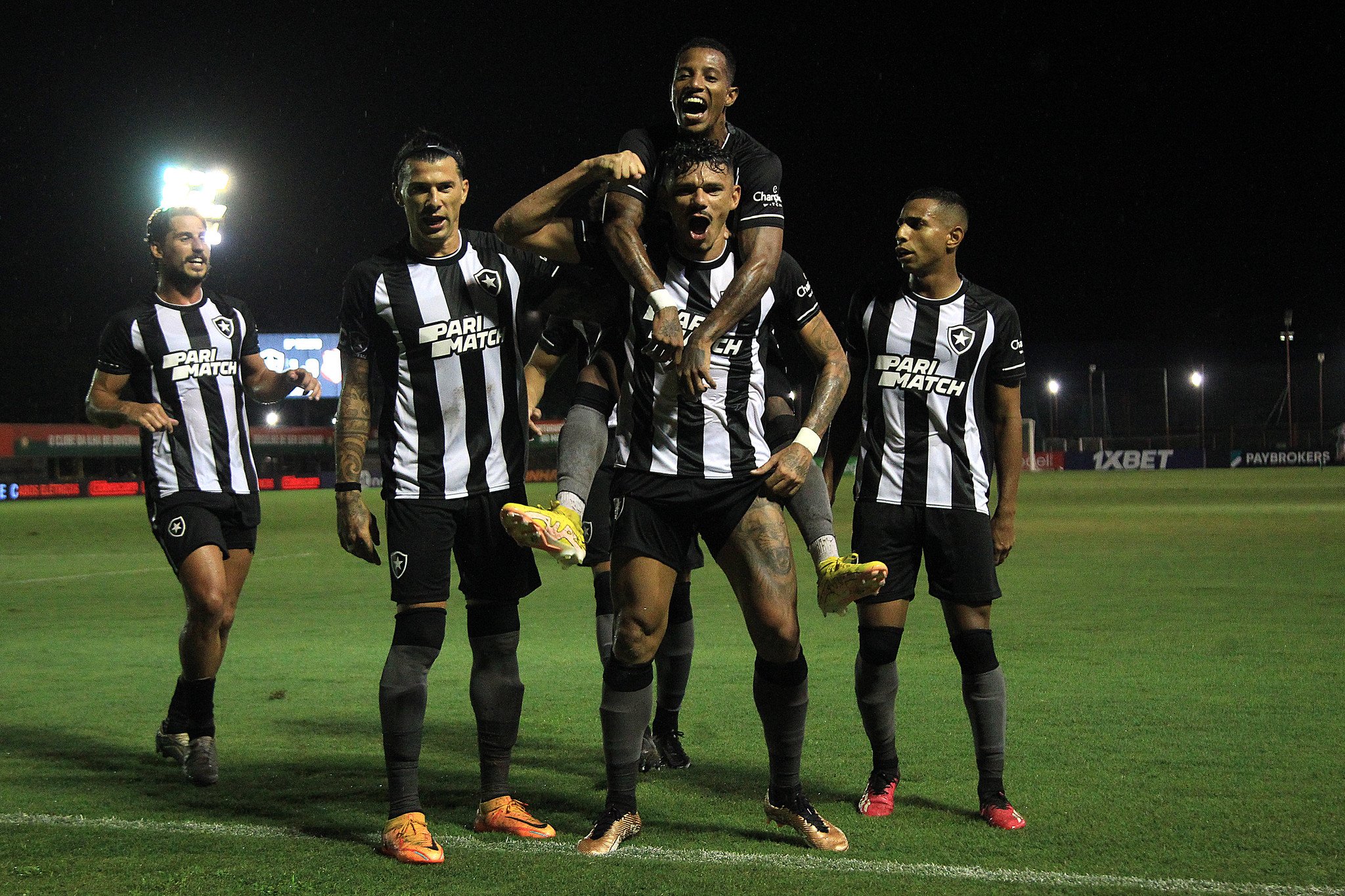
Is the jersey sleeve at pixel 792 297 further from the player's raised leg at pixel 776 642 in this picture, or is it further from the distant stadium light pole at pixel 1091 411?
the distant stadium light pole at pixel 1091 411

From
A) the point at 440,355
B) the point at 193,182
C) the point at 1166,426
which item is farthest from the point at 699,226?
the point at 1166,426

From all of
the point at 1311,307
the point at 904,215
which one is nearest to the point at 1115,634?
the point at 904,215

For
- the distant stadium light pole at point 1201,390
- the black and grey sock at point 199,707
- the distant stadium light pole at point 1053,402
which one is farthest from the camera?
the distant stadium light pole at point 1053,402

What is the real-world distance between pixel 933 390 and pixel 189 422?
3437 mm

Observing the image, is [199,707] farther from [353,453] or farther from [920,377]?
[920,377]

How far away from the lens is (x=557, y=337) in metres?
5.75

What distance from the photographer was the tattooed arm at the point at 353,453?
4676mm

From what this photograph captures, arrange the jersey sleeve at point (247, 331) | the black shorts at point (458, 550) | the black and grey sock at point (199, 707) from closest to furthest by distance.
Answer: the black shorts at point (458, 550) < the black and grey sock at point (199, 707) < the jersey sleeve at point (247, 331)

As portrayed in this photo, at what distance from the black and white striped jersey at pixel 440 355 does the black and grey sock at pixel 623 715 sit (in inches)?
33.8

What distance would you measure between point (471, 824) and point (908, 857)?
62.6 inches

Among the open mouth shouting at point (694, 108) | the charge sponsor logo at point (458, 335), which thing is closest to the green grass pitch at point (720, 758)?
the charge sponsor logo at point (458, 335)

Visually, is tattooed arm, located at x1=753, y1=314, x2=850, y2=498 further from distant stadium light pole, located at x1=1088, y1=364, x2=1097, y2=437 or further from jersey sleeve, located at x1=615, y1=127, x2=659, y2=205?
distant stadium light pole, located at x1=1088, y1=364, x2=1097, y2=437

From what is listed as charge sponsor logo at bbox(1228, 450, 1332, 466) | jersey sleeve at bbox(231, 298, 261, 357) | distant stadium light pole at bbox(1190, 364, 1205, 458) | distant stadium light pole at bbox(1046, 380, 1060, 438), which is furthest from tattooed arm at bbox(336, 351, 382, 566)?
distant stadium light pole at bbox(1046, 380, 1060, 438)

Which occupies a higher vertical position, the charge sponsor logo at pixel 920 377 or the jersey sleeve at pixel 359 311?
the jersey sleeve at pixel 359 311
